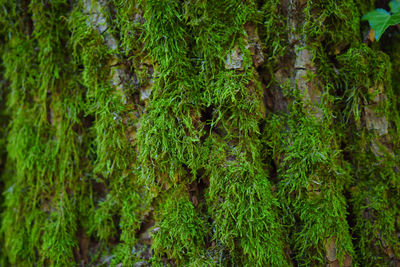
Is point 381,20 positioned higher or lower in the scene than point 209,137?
higher

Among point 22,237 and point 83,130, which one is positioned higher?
point 83,130

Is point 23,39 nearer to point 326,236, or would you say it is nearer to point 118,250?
point 118,250

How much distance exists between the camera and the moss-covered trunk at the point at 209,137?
1.16 metres

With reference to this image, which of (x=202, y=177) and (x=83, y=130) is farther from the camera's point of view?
(x=83, y=130)

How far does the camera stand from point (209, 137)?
1.19 m

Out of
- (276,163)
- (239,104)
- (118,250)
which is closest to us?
(239,104)

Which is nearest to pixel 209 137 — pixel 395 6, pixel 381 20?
pixel 381 20

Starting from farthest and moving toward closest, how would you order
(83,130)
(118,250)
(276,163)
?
(83,130), (118,250), (276,163)

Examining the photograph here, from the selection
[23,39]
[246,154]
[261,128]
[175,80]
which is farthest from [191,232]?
Result: [23,39]

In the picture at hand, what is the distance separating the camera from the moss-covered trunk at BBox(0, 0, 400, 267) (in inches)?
45.6

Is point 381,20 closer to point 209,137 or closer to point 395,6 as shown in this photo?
point 395,6

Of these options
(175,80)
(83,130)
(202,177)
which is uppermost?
(175,80)

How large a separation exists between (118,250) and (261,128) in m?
0.97

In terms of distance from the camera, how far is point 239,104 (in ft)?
3.75
